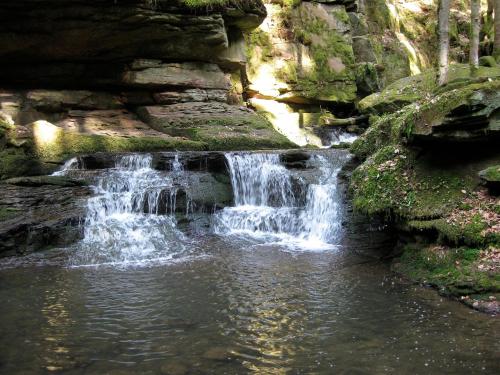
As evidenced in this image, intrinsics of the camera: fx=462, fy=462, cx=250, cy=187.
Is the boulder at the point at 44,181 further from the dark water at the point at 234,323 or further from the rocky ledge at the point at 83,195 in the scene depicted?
the dark water at the point at 234,323

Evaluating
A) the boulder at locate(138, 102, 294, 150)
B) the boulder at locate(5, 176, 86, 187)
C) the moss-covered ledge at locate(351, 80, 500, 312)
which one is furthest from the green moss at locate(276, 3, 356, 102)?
the moss-covered ledge at locate(351, 80, 500, 312)

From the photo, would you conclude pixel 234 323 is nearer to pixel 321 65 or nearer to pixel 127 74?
pixel 127 74

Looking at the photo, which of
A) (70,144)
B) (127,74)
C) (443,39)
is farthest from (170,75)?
(443,39)

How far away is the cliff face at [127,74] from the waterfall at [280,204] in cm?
284

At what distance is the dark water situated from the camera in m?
4.66

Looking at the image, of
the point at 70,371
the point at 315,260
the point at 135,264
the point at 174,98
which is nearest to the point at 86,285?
the point at 135,264

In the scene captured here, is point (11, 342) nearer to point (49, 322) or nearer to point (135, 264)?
point (49, 322)

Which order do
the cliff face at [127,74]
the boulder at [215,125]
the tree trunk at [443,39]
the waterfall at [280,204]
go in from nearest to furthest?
the waterfall at [280,204], the tree trunk at [443,39], the cliff face at [127,74], the boulder at [215,125]

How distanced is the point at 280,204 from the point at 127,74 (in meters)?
→ 8.41

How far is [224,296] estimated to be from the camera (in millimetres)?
6715

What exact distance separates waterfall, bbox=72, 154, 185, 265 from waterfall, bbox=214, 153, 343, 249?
56.0 inches

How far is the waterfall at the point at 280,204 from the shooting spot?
1085 centimetres

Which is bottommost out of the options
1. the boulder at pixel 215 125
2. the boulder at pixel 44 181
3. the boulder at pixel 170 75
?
the boulder at pixel 44 181

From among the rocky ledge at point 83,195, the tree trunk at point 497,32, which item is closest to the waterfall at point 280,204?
the rocky ledge at point 83,195
